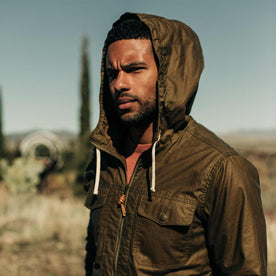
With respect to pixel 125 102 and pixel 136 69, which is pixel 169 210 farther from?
pixel 136 69

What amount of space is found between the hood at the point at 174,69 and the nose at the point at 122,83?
0.17 meters

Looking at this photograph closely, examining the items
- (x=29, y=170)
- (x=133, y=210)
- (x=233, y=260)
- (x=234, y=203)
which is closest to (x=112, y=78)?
(x=133, y=210)

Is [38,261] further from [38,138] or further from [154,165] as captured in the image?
[38,138]

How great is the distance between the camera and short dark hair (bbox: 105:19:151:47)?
5.42 ft

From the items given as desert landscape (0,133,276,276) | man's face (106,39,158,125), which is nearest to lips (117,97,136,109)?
man's face (106,39,158,125)

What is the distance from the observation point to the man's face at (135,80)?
162cm

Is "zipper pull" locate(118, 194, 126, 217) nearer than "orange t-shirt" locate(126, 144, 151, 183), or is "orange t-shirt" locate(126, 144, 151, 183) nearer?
"zipper pull" locate(118, 194, 126, 217)

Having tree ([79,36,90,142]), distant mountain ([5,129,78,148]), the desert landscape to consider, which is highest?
tree ([79,36,90,142])

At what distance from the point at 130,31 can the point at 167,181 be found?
847 mm

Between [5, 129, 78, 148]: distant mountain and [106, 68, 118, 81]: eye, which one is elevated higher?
[106, 68, 118, 81]: eye

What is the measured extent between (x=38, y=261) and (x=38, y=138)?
12050 mm

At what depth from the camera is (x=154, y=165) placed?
1547mm

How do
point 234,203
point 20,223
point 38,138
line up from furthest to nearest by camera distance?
point 38,138
point 20,223
point 234,203

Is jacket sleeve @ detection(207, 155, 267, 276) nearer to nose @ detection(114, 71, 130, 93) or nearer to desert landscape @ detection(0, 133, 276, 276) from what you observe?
nose @ detection(114, 71, 130, 93)
